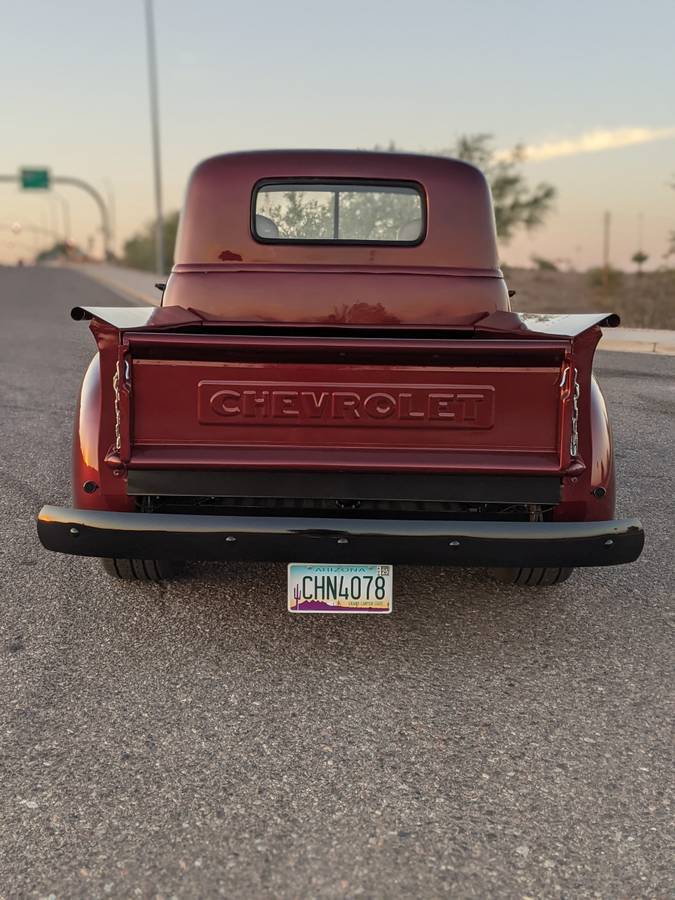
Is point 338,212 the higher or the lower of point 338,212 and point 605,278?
the higher

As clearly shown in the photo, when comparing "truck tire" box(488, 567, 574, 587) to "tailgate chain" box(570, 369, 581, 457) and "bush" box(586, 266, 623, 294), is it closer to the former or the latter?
"tailgate chain" box(570, 369, 581, 457)

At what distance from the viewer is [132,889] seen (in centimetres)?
213

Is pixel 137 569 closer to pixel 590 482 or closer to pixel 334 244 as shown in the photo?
pixel 334 244

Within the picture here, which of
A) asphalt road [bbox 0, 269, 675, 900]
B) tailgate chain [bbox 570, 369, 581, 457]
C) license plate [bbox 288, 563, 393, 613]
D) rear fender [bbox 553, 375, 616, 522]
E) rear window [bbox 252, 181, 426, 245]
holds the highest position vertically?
rear window [bbox 252, 181, 426, 245]

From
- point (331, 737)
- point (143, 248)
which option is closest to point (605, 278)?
point (331, 737)

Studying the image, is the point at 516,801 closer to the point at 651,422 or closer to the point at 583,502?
the point at 583,502

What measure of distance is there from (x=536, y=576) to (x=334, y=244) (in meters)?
1.84

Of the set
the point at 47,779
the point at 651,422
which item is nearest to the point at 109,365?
the point at 47,779

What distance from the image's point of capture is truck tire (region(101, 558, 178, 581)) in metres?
Answer: 3.88

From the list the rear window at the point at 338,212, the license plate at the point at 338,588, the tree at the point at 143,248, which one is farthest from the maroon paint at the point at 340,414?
the tree at the point at 143,248

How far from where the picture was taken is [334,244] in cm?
431

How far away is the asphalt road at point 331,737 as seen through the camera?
2230mm

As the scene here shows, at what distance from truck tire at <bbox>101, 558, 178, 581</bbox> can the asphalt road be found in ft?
0.30

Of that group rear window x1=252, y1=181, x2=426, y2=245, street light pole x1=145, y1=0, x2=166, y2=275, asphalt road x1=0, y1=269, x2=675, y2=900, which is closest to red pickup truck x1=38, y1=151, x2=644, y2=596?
asphalt road x1=0, y1=269, x2=675, y2=900
